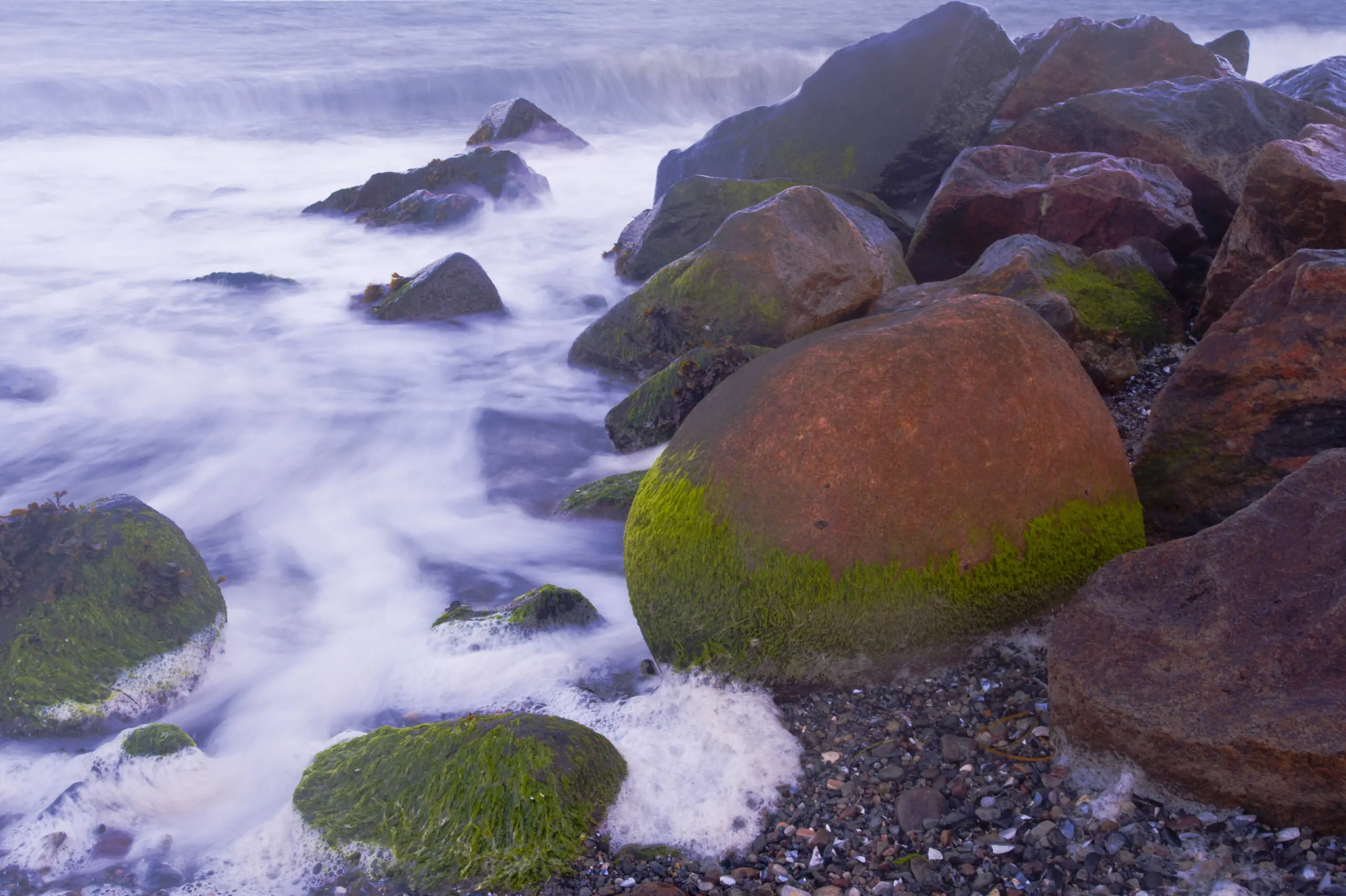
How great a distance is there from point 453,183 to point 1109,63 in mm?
7339

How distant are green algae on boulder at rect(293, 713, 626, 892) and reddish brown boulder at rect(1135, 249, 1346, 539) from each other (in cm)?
233

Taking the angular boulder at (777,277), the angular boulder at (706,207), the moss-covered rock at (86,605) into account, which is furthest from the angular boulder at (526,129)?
the moss-covered rock at (86,605)

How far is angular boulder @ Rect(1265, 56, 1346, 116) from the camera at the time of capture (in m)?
8.45

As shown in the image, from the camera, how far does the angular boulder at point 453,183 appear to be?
12.7 meters

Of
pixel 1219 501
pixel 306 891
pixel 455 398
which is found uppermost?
pixel 1219 501

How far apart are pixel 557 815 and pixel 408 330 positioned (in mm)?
6409

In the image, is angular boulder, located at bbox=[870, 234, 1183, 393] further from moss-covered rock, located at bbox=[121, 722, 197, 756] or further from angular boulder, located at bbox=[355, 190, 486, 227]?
angular boulder, located at bbox=[355, 190, 486, 227]

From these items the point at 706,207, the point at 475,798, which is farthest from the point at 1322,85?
the point at 475,798

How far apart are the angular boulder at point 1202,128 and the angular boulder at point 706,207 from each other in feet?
5.30

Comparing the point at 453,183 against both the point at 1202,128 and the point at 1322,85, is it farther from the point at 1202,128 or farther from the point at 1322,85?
the point at 1322,85

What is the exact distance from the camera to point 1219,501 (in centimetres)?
390

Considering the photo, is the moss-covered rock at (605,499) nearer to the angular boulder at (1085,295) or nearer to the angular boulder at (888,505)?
the angular boulder at (1085,295)

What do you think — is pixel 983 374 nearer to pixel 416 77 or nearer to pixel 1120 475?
pixel 1120 475

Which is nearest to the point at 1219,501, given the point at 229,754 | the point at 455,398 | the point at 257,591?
the point at 229,754
